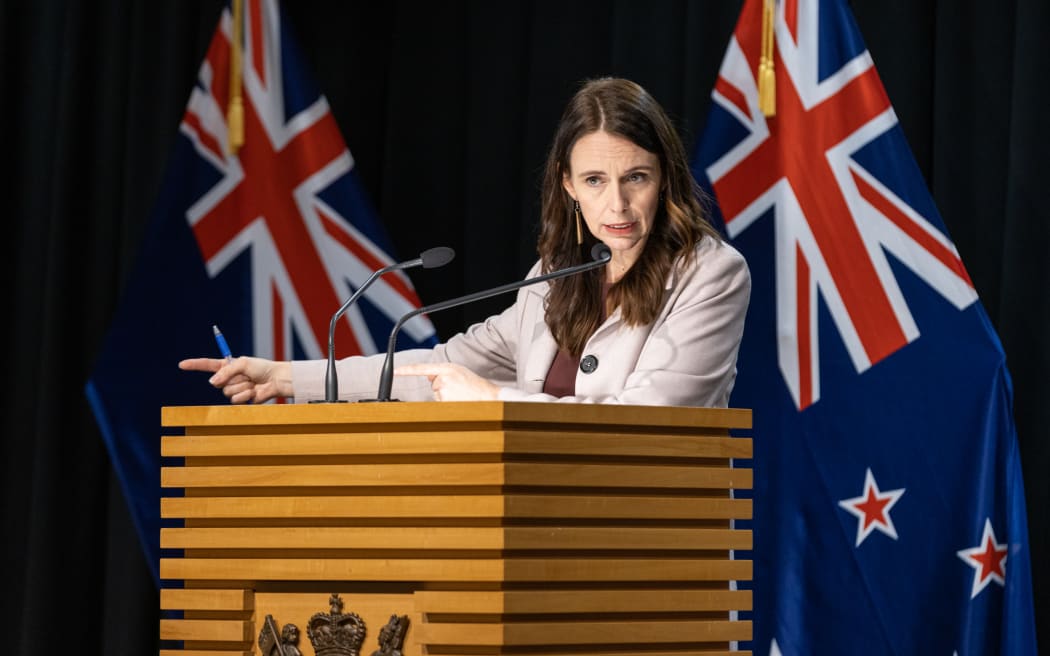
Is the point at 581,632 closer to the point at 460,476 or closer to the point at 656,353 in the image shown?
the point at 460,476

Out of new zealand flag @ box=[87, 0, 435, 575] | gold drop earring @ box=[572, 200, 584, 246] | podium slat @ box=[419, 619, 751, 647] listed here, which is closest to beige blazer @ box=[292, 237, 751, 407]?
gold drop earring @ box=[572, 200, 584, 246]

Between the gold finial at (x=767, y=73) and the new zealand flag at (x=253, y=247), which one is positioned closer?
the gold finial at (x=767, y=73)

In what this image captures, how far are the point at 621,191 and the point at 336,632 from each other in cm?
113

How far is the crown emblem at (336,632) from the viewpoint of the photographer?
73.0 inches

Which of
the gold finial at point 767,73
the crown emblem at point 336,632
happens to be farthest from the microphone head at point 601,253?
the gold finial at point 767,73

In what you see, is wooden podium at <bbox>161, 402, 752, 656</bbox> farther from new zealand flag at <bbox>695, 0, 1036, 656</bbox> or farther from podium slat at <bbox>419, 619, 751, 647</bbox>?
new zealand flag at <bbox>695, 0, 1036, 656</bbox>

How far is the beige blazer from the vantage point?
2391 mm

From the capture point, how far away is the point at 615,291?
105 inches

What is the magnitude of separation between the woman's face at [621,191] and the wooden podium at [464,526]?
72 centimetres

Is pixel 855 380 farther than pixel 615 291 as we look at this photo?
Yes

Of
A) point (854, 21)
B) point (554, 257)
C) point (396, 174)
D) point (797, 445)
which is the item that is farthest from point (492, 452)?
point (396, 174)

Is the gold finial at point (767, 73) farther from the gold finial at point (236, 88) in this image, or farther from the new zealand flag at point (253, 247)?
the gold finial at point (236, 88)

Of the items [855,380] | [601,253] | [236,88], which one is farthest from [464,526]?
[236,88]

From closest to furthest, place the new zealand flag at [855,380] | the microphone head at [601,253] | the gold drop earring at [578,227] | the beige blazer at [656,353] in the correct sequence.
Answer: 1. the microphone head at [601,253]
2. the beige blazer at [656,353]
3. the gold drop earring at [578,227]
4. the new zealand flag at [855,380]
